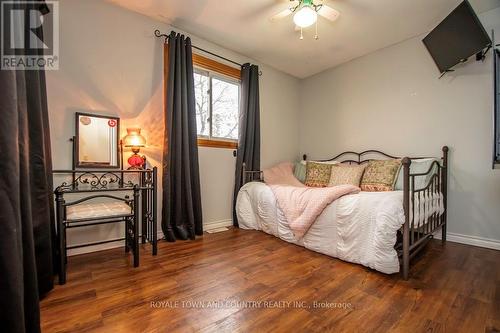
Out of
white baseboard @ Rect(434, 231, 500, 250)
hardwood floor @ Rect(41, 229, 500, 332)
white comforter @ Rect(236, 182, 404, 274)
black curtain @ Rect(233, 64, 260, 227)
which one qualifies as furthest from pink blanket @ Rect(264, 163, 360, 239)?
white baseboard @ Rect(434, 231, 500, 250)

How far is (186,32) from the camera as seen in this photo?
8.90ft

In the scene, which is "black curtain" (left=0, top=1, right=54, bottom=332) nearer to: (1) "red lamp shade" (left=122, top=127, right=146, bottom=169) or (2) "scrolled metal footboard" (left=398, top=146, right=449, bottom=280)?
(1) "red lamp shade" (left=122, top=127, right=146, bottom=169)

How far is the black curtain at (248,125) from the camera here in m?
3.14

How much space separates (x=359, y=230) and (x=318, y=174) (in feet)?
Result: 4.58

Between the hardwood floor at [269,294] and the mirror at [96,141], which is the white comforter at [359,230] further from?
the mirror at [96,141]

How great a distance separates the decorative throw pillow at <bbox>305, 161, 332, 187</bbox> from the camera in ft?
10.3

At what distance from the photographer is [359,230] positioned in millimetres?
1871

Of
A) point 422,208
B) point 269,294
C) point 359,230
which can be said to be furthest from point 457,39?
point 269,294

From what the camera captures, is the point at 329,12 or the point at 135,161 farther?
the point at 135,161

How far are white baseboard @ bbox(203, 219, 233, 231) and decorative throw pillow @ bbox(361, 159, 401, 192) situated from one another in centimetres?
172

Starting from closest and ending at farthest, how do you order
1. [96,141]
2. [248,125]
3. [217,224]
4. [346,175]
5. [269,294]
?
[269,294] < [96,141] < [346,175] < [217,224] < [248,125]

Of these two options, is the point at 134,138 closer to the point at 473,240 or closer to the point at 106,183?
the point at 106,183

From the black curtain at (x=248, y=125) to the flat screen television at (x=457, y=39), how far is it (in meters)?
2.01

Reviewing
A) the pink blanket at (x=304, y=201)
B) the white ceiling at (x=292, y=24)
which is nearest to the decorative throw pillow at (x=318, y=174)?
the pink blanket at (x=304, y=201)
